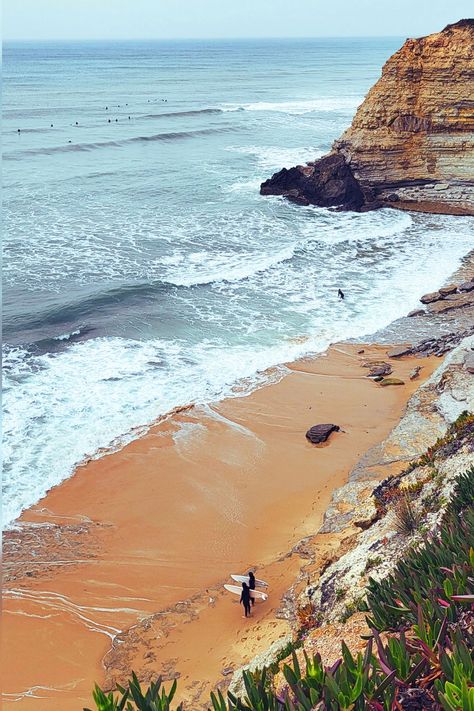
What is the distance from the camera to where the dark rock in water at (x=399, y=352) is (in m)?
20.0

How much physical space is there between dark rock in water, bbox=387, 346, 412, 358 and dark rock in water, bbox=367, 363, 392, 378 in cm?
81

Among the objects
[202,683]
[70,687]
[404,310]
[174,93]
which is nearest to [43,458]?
[70,687]

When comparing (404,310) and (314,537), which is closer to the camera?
(314,537)

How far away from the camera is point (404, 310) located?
77.1 feet

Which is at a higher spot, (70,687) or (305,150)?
(305,150)

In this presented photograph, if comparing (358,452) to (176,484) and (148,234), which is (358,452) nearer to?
(176,484)

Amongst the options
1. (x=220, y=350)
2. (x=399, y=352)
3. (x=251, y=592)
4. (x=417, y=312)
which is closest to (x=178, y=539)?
(x=251, y=592)

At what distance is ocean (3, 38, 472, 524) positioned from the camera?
17.4 metres

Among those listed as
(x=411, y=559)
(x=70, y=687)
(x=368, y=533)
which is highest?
(x=411, y=559)

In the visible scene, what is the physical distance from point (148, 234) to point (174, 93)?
198 feet

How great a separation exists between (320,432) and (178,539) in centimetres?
452

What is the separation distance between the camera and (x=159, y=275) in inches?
1059

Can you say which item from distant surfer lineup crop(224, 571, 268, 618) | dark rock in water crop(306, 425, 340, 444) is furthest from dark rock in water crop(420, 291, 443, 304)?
distant surfer lineup crop(224, 571, 268, 618)

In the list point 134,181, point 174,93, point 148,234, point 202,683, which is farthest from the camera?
point 174,93
